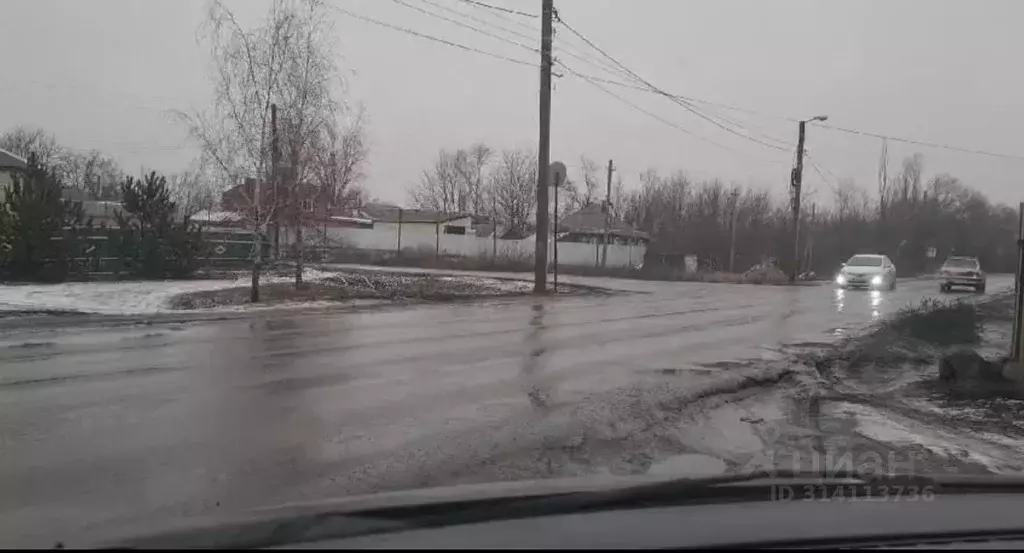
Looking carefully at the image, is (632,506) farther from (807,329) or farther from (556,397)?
(807,329)

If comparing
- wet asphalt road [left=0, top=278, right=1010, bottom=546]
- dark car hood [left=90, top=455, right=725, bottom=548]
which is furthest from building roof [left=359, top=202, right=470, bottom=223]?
dark car hood [left=90, top=455, right=725, bottom=548]

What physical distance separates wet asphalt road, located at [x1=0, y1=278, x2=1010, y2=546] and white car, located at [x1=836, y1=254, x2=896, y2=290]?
19680 millimetres

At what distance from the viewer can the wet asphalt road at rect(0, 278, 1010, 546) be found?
16.5 feet

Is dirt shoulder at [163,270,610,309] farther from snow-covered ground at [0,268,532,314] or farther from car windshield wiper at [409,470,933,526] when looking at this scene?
car windshield wiper at [409,470,933,526]

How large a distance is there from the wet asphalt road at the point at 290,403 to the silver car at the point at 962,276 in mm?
24529

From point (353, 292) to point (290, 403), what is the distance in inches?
575

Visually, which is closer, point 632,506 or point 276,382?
point 632,506

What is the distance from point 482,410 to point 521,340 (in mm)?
5537

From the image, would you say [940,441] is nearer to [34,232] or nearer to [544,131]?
[544,131]

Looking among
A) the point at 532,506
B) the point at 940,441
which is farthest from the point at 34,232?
the point at 532,506

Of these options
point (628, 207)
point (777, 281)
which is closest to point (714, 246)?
point (777, 281)

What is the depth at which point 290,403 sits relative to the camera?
7621 mm

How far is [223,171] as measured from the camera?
20656mm

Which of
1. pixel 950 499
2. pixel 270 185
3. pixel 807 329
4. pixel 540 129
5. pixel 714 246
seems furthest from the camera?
pixel 714 246
